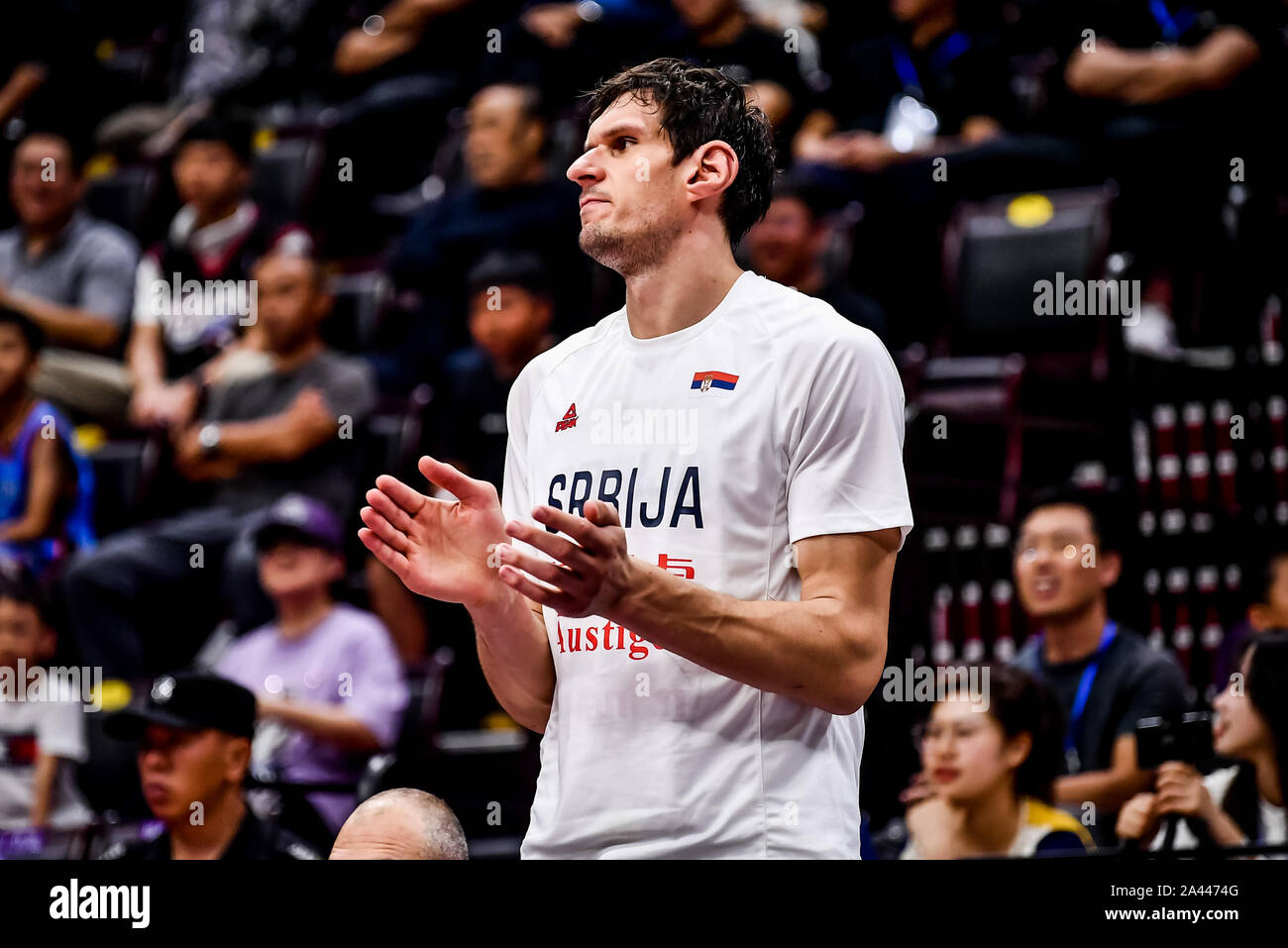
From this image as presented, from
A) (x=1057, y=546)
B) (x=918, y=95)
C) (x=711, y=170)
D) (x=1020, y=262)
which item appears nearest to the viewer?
(x=711, y=170)

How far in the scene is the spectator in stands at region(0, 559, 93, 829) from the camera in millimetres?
4785

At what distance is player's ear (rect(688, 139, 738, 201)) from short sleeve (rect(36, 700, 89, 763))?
3391mm

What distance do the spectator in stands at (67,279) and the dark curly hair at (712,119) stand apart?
4.46 metres

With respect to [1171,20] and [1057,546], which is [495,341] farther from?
[1171,20]

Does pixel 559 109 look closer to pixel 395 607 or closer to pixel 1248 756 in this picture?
pixel 395 607

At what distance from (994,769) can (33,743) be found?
116 inches

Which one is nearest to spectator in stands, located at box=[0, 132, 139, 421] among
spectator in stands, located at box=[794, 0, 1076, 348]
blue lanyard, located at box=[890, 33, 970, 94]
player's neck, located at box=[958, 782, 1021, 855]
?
spectator in stands, located at box=[794, 0, 1076, 348]

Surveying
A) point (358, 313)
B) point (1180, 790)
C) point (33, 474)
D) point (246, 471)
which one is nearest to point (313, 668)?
Answer: point (246, 471)

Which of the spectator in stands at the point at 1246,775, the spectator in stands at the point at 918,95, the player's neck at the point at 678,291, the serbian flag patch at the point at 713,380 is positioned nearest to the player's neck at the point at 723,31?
the spectator in stands at the point at 918,95

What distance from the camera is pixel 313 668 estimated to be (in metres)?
4.68

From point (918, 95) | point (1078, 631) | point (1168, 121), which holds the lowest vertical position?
point (1078, 631)

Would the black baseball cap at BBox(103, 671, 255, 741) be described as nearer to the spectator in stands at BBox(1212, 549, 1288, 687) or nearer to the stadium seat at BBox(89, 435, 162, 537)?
the stadium seat at BBox(89, 435, 162, 537)

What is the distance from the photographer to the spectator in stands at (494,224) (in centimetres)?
576

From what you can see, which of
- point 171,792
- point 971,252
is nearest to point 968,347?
point 971,252
